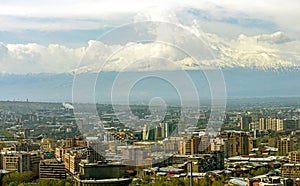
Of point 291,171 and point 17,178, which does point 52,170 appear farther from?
point 291,171

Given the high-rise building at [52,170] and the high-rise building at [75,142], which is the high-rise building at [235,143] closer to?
the high-rise building at [75,142]

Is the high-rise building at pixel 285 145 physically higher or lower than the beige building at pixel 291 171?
higher

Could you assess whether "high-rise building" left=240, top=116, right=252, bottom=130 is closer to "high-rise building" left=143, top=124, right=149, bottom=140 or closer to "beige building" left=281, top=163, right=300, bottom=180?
"beige building" left=281, top=163, right=300, bottom=180

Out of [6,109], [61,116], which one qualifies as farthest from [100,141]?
[6,109]

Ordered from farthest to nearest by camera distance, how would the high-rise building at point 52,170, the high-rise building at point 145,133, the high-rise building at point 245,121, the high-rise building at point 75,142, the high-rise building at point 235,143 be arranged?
the high-rise building at point 245,121 → the high-rise building at point 235,143 → the high-rise building at point 75,142 → the high-rise building at point 52,170 → the high-rise building at point 145,133

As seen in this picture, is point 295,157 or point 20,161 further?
point 295,157

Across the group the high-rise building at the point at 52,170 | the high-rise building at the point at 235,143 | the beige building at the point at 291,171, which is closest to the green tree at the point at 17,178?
the high-rise building at the point at 52,170

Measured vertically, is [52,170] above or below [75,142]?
below

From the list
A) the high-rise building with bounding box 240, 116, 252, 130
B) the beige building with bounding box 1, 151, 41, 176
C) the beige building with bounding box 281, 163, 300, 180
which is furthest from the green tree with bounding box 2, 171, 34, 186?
the high-rise building with bounding box 240, 116, 252, 130

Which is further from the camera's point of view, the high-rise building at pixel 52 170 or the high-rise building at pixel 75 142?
the high-rise building at pixel 75 142

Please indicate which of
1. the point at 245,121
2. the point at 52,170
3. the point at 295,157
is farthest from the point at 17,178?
the point at 245,121

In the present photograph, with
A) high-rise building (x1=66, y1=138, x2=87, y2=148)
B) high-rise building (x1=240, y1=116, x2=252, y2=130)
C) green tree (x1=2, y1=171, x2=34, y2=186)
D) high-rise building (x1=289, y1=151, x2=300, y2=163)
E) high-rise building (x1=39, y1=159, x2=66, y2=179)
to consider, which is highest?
high-rise building (x1=240, y1=116, x2=252, y2=130)
